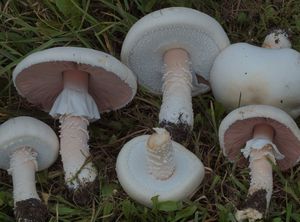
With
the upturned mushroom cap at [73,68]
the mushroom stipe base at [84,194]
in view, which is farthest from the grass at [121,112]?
the upturned mushroom cap at [73,68]

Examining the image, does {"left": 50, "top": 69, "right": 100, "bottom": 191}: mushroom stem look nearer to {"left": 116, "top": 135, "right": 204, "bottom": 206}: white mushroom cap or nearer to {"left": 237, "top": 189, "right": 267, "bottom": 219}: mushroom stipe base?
{"left": 116, "top": 135, "right": 204, "bottom": 206}: white mushroom cap

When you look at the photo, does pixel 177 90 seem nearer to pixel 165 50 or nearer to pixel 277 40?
pixel 165 50

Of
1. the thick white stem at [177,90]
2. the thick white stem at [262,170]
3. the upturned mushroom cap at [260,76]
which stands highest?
the upturned mushroom cap at [260,76]

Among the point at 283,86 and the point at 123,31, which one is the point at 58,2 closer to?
the point at 123,31

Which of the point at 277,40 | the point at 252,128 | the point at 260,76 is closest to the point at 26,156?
the point at 252,128

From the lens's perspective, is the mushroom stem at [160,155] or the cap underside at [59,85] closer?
the mushroom stem at [160,155]

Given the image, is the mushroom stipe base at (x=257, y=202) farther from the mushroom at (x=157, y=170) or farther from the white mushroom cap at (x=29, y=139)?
the white mushroom cap at (x=29, y=139)

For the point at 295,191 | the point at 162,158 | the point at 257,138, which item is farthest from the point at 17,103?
the point at 295,191
